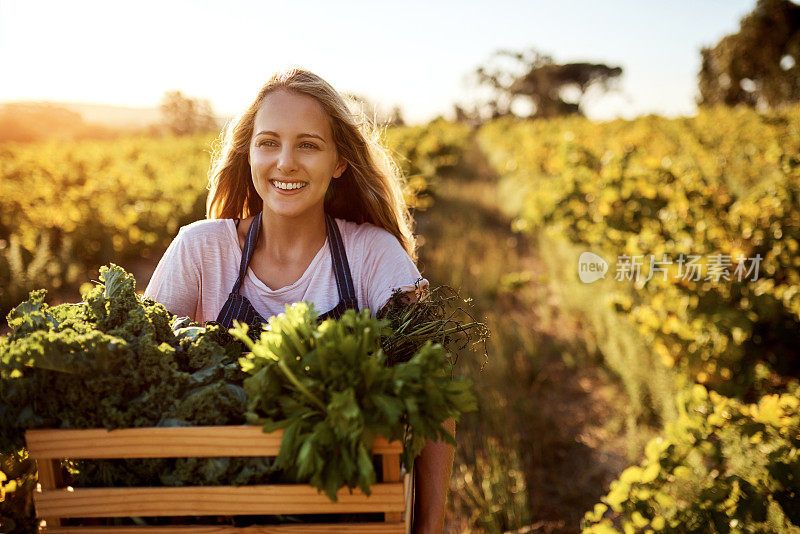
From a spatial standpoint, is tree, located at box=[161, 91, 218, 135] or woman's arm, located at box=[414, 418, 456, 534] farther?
tree, located at box=[161, 91, 218, 135]

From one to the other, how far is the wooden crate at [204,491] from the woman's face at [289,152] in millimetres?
934

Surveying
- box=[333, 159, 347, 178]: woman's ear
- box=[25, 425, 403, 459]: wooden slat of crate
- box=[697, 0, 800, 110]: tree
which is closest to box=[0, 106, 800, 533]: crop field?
box=[25, 425, 403, 459]: wooden slat of crate

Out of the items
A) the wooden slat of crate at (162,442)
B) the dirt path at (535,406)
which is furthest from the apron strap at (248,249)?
the dirt path at (535,406)

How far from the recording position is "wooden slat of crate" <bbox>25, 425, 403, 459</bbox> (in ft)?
3.44

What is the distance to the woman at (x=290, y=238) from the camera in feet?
6.00

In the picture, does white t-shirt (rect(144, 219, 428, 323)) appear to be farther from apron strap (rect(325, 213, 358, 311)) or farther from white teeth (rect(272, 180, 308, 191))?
white teeth (rect(272, 180, 308, 191))

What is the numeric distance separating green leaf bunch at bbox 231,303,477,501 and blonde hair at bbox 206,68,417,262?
3.54ft

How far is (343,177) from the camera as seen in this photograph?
2.16 meters

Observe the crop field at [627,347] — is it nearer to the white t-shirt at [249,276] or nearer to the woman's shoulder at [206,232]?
the white t-shirt at [249,276]

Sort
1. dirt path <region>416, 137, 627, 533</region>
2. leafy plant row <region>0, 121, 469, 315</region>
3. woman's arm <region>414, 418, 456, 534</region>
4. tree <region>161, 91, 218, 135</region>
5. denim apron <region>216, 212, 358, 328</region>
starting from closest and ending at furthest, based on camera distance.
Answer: woman's arm <region>414, 418, 456, 534</region>, denim apron <region>216, 212, 358, 328</region>, dirt path <region>416, 137, 627, 533</region>, leafy plant row <region>0, 121, 469, 315</region>, tree <region>161, 91, 218, 135</region>

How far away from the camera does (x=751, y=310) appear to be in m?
3.17

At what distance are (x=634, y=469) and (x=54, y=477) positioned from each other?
1.79 meters

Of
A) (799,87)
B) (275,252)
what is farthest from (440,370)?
(799,87)

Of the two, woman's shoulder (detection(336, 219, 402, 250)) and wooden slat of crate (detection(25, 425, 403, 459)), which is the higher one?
woman's shoulder (detection(336, 219, 402, 250))
